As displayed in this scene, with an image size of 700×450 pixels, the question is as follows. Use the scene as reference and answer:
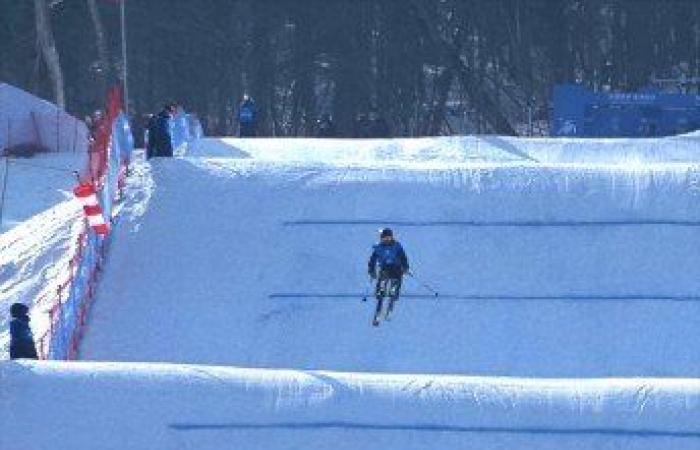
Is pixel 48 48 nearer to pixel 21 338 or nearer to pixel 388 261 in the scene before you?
pixel 388 261

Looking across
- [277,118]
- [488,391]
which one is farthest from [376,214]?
[277,118]

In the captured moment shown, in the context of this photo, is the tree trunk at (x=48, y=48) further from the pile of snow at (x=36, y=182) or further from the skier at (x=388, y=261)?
the skier at (x=388, y=261)

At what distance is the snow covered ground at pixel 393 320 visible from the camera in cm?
1509

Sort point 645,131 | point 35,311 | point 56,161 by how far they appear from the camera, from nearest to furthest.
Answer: point 35,311 < point 56,161 < point 645,131

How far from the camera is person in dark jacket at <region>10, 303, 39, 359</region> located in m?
16.1

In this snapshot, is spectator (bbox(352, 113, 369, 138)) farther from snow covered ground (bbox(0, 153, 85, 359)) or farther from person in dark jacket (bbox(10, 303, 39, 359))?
person in dark jacket (bbox(10, 303, 39, 359))

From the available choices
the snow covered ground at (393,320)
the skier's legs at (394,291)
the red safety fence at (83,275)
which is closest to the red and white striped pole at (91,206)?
the red safety fence at (83,275)

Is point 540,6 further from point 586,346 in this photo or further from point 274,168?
point 586,346

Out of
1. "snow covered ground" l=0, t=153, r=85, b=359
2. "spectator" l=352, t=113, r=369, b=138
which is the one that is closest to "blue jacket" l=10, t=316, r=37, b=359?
"snow covered ground" l=0, t=153, r=85, b=359

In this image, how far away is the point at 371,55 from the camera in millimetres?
45875

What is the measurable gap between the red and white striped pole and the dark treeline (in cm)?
2311

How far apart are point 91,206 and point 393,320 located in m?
3.70

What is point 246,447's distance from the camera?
49.2 ft

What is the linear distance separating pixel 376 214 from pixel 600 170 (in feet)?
10.4
